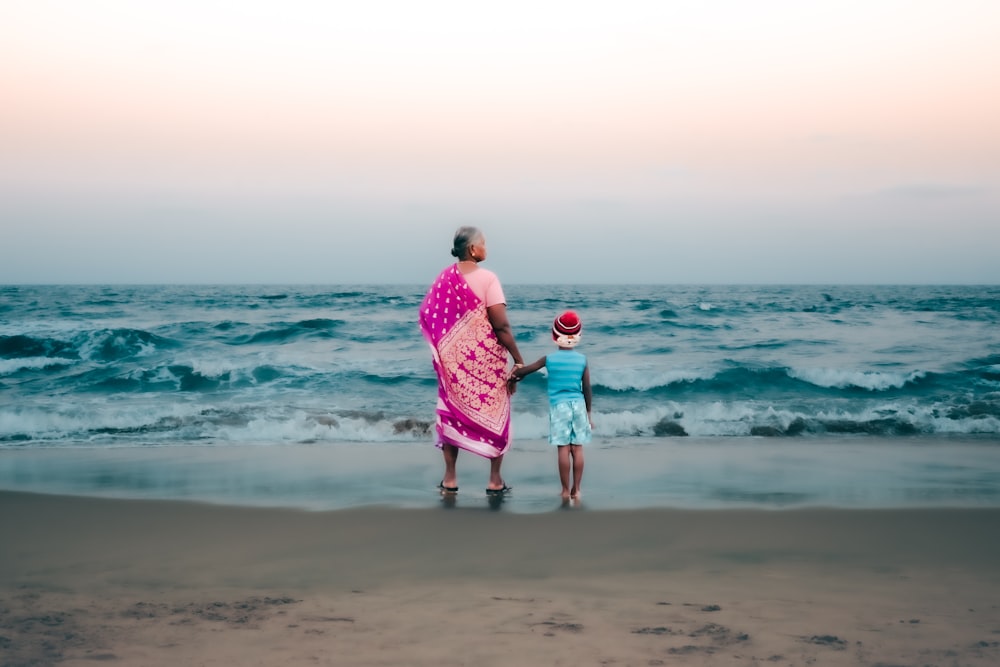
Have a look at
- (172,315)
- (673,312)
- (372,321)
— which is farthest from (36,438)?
(673,312)

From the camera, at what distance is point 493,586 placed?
3896mm

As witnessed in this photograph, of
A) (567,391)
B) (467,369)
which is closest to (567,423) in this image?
(567,391)

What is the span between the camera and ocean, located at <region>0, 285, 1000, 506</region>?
7.00m

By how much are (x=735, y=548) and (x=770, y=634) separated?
1348 millimetres

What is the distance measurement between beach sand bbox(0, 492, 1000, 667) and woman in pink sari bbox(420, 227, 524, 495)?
70 cm

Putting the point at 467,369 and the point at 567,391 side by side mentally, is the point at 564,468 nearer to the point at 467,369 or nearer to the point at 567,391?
Result: the point at 567,391

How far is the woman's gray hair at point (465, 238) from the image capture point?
5.69m

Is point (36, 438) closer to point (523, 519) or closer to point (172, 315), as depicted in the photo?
point (523, 519)

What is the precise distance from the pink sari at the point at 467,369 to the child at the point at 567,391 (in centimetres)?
22

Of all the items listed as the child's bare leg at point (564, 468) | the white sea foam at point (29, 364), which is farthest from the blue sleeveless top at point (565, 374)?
the white sea foam at point (29, 364)

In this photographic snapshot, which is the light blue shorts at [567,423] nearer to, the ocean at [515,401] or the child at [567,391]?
the child at [567,391]

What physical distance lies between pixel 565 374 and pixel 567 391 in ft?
0.40

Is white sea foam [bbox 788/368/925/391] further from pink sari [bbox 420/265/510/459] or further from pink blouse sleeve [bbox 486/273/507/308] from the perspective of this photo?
pink blouse sleeve [bbox 486/273/507/308]

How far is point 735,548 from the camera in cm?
455
